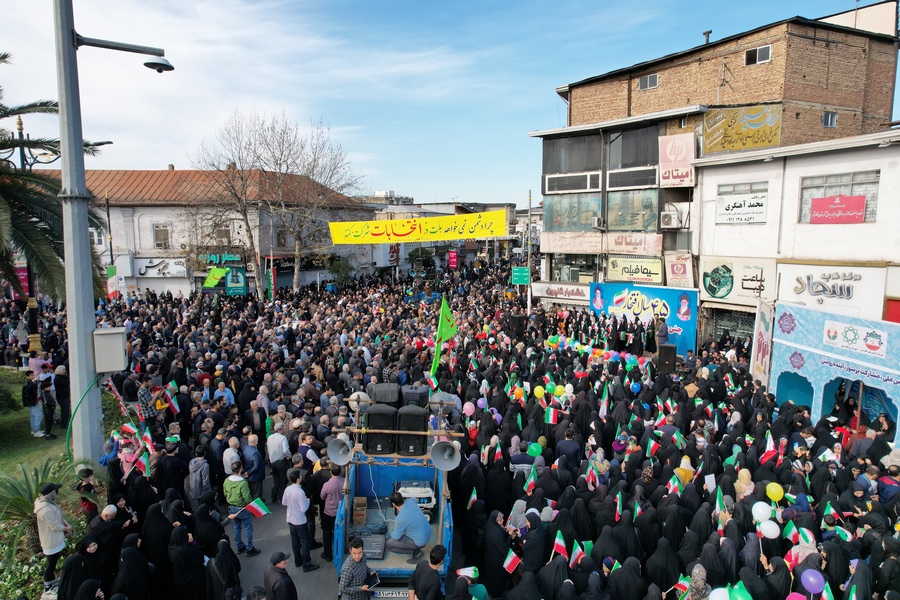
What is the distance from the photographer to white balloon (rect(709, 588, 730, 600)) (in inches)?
217

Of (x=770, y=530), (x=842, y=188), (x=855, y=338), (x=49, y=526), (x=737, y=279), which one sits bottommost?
(x=770, y=530)

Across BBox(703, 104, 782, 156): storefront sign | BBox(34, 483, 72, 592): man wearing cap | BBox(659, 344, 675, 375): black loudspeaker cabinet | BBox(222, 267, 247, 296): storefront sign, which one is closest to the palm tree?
BBox(34, 483, 72, 592): man wearing cap

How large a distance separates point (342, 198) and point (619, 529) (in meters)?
34.5

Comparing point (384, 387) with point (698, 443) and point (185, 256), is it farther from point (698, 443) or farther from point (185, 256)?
point (185, 256)

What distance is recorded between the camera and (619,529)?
266 inches

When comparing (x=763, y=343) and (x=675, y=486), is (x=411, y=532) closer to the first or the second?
(x=675, y=486)

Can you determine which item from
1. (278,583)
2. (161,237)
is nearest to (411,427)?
(278,583)

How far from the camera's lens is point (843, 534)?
678 centimetres

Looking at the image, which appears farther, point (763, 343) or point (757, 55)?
point (757, 55)

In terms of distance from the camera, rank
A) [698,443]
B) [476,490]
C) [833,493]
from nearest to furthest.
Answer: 1. [833,493]
2. [476,490]
3. [698,443]

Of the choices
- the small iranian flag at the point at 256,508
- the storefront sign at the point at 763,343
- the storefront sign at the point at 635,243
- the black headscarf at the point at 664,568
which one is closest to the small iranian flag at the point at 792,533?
the black headscarf at the point at 664,568

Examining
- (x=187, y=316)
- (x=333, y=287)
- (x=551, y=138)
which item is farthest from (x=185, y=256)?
(x=551, y=138)

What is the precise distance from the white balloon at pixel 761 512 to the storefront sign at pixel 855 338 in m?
6.23

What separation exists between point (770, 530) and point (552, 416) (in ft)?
16.2
